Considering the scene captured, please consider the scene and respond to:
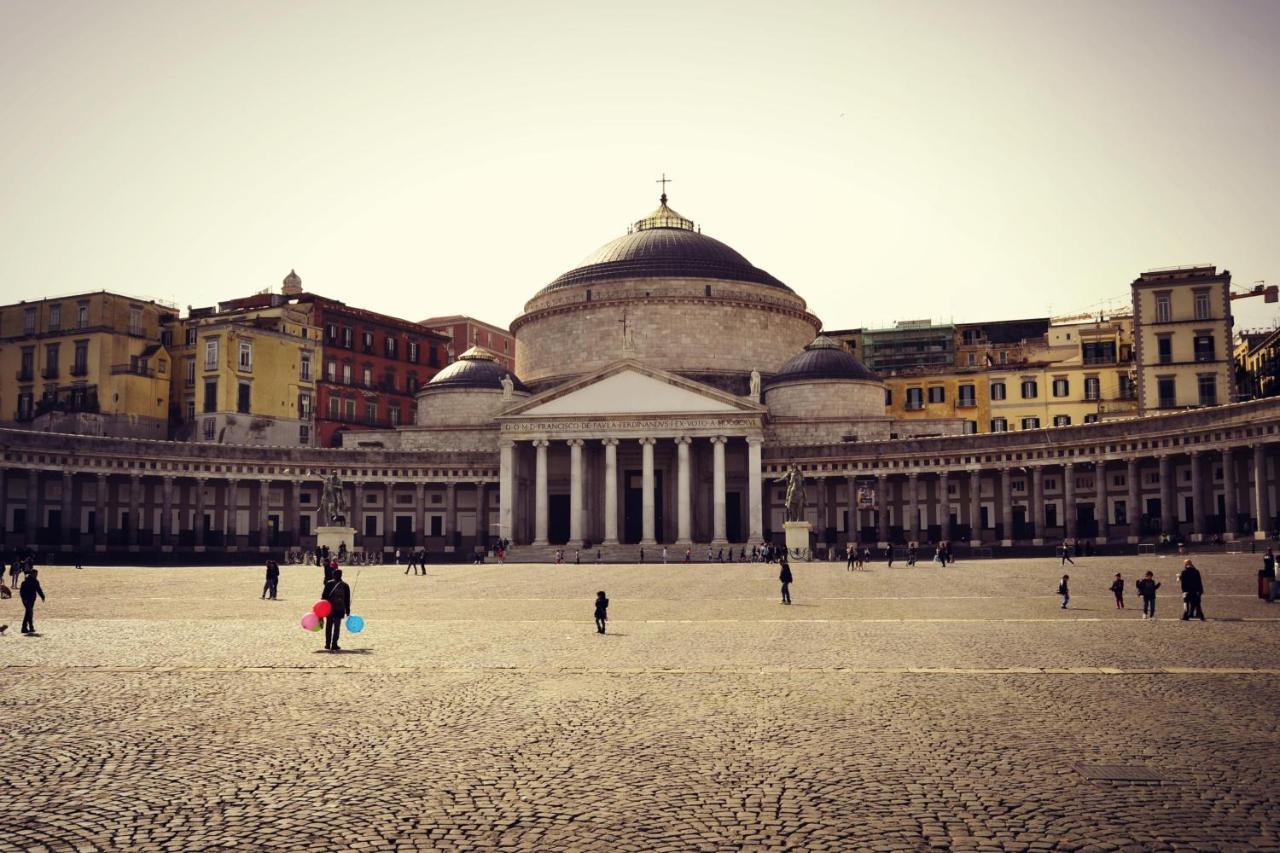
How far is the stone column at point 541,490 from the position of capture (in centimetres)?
7161

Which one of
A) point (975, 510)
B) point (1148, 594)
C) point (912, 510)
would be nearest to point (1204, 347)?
point (975, 510)

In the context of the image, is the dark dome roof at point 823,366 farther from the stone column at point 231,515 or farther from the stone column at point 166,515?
the stone column at point 166,515

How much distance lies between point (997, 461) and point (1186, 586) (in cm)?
4434

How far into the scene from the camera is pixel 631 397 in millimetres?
72688

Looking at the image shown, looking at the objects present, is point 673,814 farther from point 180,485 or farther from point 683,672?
point 180,485

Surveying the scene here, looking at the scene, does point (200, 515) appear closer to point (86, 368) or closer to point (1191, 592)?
point (86, 368)

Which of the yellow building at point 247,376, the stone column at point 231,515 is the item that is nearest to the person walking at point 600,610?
the stone column at point 231,515

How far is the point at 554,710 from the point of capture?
1466 cm

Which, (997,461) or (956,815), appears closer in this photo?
(956,815)

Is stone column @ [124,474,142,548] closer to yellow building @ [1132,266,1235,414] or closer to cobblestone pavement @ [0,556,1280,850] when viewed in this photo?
cobblestone pavement @ [0,556,1280,850]

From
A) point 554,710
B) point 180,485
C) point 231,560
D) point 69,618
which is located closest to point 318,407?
point 180,485

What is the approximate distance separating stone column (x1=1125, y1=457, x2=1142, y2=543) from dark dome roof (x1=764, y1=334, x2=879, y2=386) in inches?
833

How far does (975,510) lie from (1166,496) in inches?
451

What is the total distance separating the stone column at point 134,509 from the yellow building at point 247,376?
868cm
